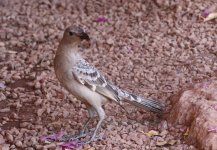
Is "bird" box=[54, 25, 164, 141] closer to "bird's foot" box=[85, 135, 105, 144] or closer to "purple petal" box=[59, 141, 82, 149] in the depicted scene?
"bird's foot" box=[85, 135, 105, 144]

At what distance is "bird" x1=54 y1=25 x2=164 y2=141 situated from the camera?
4926mm

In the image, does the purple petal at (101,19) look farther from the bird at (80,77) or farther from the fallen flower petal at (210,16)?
the bird at (80,77)

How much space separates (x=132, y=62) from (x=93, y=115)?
1.46 m

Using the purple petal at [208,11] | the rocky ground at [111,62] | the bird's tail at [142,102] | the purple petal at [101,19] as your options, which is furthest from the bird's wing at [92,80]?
the purple petal at [208,11]

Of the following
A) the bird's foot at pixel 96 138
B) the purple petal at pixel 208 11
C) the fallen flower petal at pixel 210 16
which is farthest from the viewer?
the purple petal at pixel 208 11

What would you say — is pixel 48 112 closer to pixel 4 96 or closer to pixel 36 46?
pixel 4 96

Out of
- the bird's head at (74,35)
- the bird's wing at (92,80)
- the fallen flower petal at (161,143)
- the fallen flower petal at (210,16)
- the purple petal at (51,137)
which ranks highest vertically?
the fallen flower petal at (210,16)

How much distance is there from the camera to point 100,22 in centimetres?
755

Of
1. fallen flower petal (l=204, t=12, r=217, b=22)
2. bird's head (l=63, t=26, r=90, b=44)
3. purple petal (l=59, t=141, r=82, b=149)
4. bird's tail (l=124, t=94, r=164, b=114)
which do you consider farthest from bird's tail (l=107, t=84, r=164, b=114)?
fallen flower petal (l=204, t=12, r=217, b=22)

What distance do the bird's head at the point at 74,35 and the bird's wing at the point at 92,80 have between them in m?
0.23

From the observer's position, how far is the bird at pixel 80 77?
4.93 m

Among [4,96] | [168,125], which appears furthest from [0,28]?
[168,125]

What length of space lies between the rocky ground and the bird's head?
89 centimetres

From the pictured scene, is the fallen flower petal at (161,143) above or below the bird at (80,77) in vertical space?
below
